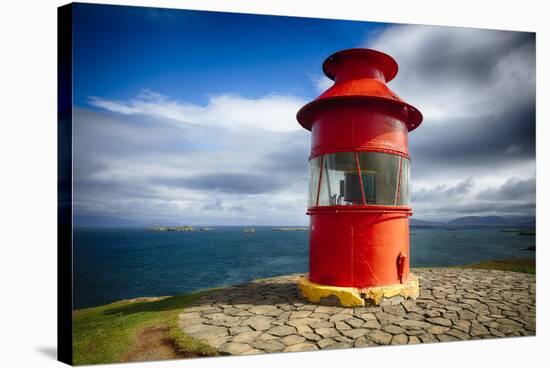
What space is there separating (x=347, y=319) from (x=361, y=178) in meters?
2.32

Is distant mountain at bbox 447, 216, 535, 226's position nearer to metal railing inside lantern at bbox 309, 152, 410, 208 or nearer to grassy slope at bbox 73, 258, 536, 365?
metal railing inside lantern at bbox 309, 152, 410, 208

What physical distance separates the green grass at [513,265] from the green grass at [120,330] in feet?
26.6

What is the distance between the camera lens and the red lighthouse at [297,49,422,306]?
6.31 meters

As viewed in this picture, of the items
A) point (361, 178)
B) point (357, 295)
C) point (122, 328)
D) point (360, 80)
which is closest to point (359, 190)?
point (361, 178)

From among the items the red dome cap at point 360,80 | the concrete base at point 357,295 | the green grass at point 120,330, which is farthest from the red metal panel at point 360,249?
the green grass at point 120,330

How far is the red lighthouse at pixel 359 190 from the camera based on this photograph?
20.7ft

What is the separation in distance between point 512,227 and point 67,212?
26.1ft

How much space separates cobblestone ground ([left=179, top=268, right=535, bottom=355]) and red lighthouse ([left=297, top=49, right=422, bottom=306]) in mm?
377

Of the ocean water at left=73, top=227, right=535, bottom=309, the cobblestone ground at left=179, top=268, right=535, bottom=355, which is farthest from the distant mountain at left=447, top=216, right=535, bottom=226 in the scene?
the ocean water at left=73, top=227, right=535, bottom=309

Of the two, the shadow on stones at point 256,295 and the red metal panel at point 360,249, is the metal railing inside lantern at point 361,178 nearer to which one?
the red metal panel at point 360,249

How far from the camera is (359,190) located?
6586 mm

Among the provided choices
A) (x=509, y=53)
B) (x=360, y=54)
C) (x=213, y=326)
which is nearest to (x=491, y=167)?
(x=509, y=53)

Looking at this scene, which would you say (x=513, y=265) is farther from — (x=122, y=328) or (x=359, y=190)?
(x=122, y=328)

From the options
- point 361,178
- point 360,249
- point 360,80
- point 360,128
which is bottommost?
point 360,249
